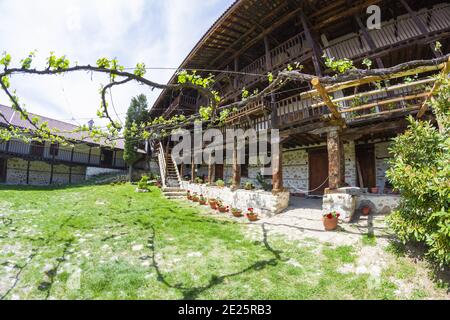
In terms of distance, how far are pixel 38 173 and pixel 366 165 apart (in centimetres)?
2659

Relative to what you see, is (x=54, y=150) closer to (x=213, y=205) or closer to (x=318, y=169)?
(x=213, y=205)

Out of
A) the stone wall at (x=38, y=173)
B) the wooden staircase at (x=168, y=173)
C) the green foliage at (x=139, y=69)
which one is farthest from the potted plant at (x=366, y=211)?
the stone wall at (x=38, y=173)

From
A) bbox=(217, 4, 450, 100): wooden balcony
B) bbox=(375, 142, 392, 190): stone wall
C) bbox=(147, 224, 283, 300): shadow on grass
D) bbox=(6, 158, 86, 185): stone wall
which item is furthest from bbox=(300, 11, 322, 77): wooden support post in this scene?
bbox=(6, 158, 86, 185): stone wall

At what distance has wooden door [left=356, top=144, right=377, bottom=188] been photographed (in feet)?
Answer: 33.7

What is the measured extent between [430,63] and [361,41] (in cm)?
715

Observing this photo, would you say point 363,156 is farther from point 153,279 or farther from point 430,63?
point 153,279

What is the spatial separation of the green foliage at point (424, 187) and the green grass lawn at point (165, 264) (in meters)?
0.72

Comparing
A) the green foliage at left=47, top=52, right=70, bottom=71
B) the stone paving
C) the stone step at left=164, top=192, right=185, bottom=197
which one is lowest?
the stone paving

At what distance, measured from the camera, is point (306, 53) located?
940 centimetres

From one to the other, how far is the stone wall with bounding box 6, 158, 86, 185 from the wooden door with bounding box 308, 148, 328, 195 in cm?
2305

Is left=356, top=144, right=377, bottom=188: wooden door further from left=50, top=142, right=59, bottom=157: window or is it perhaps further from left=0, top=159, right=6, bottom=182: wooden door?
left=0, top=159, right=6, bottom=182: wooden door

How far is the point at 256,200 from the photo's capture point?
8828 millimetres

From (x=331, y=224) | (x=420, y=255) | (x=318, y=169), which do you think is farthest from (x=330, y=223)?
(x=318, y=169)
